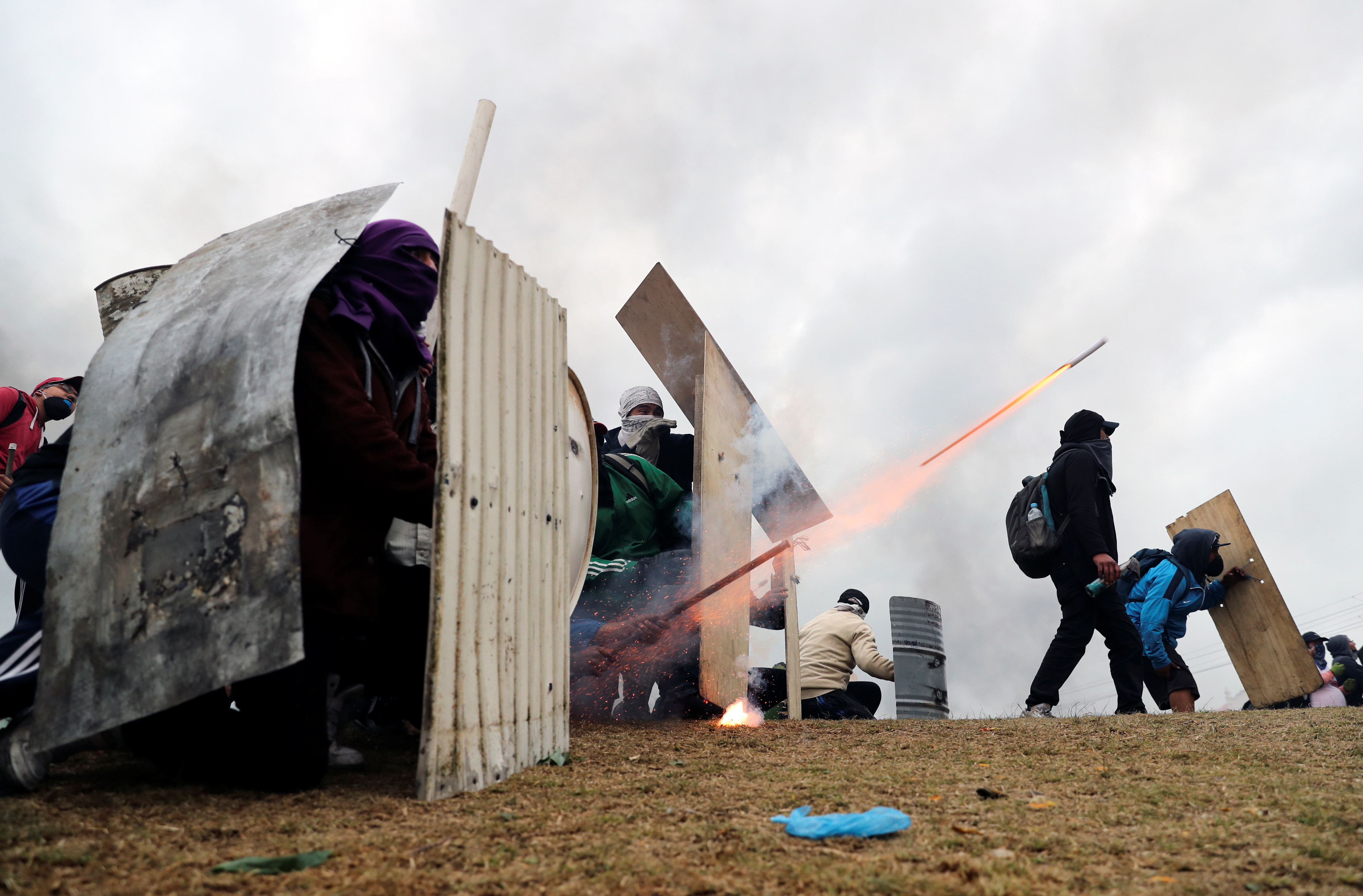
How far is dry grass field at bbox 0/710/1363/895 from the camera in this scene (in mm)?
1632

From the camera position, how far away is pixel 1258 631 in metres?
7.23

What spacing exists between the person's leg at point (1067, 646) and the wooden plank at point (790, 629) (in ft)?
5.55

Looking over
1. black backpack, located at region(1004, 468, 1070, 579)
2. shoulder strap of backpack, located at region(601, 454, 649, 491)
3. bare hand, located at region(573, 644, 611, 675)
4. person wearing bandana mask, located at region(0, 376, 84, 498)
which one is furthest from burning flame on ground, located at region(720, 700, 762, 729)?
person wearing bandana mask, located at region(0, 376, 84, 498)

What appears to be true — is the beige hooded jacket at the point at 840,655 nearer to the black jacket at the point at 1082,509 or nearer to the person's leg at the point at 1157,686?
the black jacket at the point at 1082,509

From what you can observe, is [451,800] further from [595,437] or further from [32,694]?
[595,437]

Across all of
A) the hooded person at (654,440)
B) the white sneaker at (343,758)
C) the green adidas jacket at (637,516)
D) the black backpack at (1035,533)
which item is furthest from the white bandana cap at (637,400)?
the white sneaker at (343,758)

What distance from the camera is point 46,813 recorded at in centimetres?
203

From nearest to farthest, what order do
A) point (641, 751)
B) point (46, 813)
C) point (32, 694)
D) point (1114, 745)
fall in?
point (46, 813), point (32, 694), point (641, 751), point (1114, 745)

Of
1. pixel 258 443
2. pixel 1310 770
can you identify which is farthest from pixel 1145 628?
pixel 258 443

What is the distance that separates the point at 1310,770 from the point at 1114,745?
741 millimetres

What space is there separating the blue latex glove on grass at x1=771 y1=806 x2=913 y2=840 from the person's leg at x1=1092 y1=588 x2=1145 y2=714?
449 centimetres

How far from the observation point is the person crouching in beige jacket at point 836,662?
606cm

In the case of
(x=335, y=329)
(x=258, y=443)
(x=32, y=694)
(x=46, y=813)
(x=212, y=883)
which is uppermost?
(x=335, y=329)

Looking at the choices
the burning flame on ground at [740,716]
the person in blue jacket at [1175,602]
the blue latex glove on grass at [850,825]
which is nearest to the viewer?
the blue latex glove on grass at [850,825]
